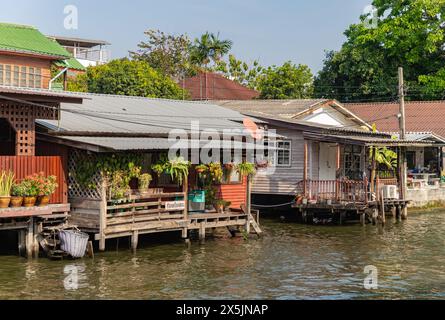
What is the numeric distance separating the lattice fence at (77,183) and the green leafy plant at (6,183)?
7.61 ft

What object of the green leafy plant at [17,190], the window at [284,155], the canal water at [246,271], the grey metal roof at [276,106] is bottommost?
the canal water at [246,271]

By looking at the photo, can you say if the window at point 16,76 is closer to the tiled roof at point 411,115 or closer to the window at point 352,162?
the window at point 352,162

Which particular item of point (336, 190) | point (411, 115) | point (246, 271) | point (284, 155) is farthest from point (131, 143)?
point (411, 115)

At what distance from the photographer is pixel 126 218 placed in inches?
864

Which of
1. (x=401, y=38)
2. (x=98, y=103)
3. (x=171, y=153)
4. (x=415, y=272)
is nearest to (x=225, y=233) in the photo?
(x=171, y=153)

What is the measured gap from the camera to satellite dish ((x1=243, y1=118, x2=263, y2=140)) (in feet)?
96.5

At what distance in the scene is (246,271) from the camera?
785 inches

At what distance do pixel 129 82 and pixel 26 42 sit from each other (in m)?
11.8

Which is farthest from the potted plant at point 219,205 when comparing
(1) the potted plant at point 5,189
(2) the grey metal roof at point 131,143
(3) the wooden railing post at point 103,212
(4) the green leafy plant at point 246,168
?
(1) the potted plant at point 5,189

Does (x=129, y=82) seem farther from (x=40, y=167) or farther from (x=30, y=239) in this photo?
(x=30, y=239)

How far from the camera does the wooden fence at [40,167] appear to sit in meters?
20.0
